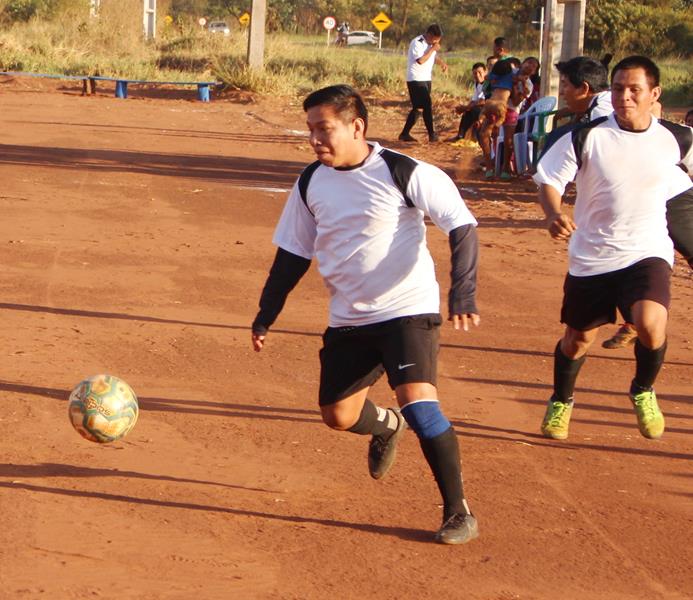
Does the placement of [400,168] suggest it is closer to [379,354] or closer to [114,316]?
[379,354]

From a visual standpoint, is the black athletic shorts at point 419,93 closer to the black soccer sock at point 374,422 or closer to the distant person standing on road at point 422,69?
the distant person standing on road at point 422,69

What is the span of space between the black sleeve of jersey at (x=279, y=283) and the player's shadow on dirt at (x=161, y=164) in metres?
12.2

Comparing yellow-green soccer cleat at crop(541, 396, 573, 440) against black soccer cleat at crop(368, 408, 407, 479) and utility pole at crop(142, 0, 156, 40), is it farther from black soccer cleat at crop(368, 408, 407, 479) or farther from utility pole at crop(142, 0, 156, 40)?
utility pole at crop(142, 0, 156, 40)

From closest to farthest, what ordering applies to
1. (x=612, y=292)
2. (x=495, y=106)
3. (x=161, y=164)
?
1. (x=612, y=292)
2. (x=495, y=106)
3. (x=161, y=164)

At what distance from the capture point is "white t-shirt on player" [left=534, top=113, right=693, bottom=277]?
6.46m

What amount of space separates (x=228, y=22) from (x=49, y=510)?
79.6 m

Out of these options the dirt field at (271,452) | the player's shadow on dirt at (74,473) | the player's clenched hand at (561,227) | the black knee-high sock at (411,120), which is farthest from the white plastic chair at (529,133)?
the player's shadow on dirt at (74,473)

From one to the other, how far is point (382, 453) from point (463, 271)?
1156 mm

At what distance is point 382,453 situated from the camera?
236 inches

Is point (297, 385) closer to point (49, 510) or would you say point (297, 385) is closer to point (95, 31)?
point (49, 510)

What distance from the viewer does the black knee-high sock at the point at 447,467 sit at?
17.3 feet

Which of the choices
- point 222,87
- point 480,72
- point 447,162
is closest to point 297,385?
point 447,162

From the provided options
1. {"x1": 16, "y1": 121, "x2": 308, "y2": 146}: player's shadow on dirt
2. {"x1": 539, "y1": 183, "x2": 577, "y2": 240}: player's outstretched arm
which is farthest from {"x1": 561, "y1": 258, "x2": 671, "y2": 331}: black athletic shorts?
{"x1": 16, "y1": 121, "x2": 308, "y2": 146}: player's shadow on dirt

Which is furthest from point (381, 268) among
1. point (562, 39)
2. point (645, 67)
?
point (562, 39)
